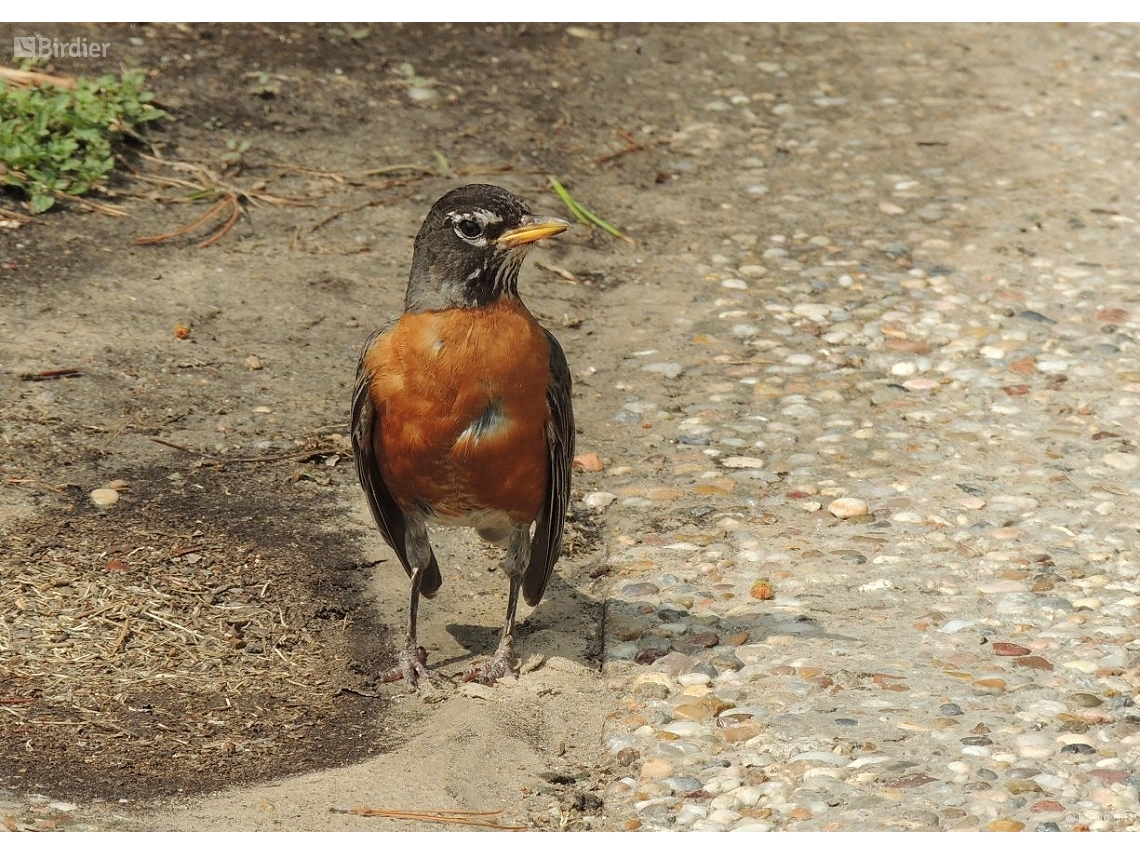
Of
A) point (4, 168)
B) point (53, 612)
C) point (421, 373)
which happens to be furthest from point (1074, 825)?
point (4, 168)

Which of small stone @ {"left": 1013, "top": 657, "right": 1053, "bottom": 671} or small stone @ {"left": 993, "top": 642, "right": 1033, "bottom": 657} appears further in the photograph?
small stone @ {"left": 993, "top": 642, "right": 1033, "bottom": 657}

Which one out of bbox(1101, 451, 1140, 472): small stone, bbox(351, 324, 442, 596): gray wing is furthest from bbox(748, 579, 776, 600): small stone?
bbox(1101, 451, 1140, 472): small stone

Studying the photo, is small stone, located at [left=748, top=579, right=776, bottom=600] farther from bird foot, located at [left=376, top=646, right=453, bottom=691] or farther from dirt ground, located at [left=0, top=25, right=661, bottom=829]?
bird foot, located at [left=376, top=646, right=453, bottom=691]

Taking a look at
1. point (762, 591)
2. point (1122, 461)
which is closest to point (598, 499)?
point (762, 591)

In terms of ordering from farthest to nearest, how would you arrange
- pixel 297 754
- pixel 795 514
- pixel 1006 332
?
pixel 1006 332
pixel 795 514
pixel 297 754

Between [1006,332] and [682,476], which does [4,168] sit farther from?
[1006,332]

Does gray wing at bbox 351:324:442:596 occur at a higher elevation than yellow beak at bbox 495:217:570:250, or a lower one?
lower
